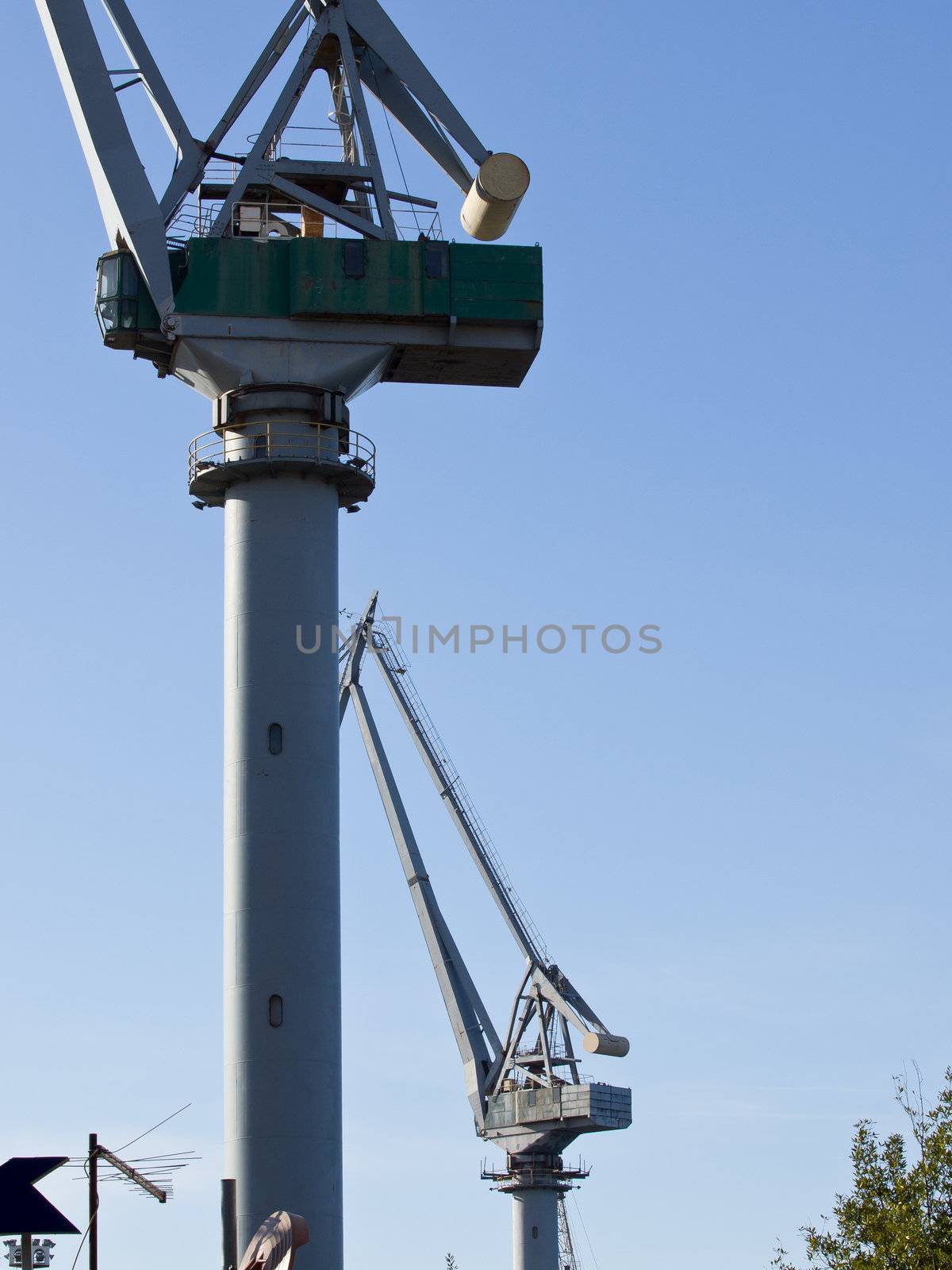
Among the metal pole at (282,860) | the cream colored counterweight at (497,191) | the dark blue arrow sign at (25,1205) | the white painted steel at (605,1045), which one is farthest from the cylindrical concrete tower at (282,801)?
the white painted steel at (605,1045)

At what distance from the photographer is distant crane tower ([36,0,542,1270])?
62.7 metres

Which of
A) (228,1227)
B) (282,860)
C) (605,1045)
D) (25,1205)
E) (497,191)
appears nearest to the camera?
(25,1205)

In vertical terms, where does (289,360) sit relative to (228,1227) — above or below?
above

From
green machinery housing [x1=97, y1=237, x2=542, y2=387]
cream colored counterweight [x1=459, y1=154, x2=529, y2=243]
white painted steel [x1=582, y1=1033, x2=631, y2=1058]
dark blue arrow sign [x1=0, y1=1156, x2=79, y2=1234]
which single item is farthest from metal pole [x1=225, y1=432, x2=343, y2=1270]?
white painted steel [x1=582, y1=1033, x2=631, y2=1058]

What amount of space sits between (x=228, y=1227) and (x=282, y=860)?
13.4m

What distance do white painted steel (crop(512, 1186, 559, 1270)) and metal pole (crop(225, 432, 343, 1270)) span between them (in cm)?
6653

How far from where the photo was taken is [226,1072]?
62.9m

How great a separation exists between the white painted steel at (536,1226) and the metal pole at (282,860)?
66531 millimetres

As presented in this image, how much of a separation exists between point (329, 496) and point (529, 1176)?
6935cm

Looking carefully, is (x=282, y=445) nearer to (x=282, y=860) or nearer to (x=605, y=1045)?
(x=282, y=860)

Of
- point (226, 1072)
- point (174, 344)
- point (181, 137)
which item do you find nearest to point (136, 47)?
point (181, 137)

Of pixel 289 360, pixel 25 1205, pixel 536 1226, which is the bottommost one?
pixel 25 1205

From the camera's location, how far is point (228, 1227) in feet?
174

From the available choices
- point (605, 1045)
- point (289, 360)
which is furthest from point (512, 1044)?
point (289, 360)
